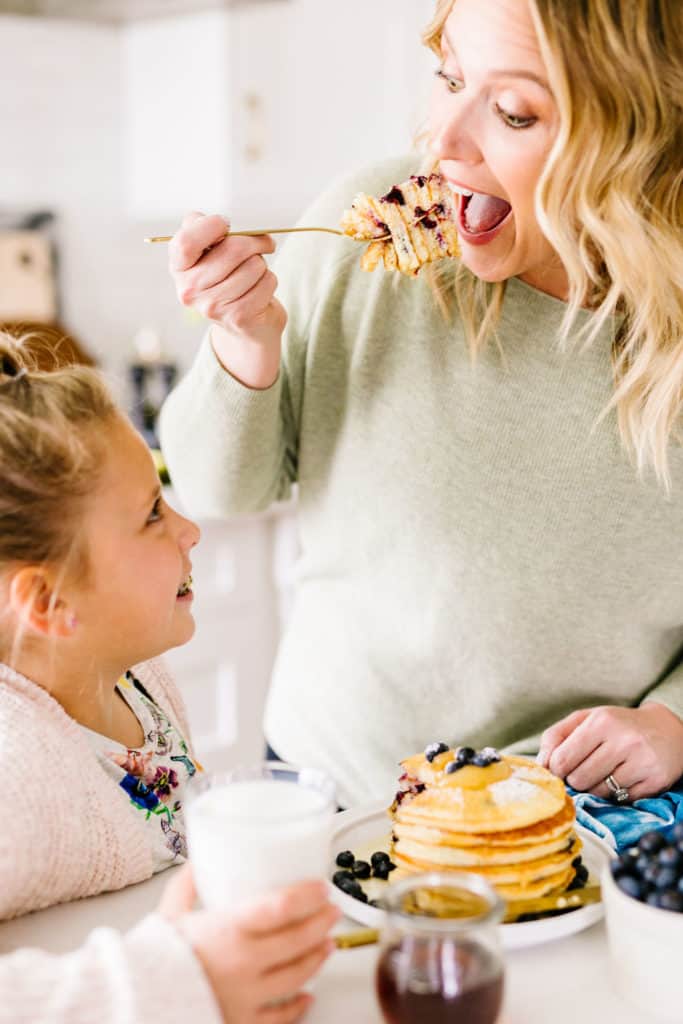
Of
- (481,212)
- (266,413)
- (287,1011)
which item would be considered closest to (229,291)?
(266,413)

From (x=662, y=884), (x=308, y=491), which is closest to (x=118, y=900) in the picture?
(x=662, y=884)

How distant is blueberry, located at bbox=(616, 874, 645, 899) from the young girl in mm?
222

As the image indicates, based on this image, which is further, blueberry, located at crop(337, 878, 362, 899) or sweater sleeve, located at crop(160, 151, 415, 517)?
sweater sleeve, located at crop(160, 151, 415, 517)

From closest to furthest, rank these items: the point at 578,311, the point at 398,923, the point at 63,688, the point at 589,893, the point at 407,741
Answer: the point at 398,923
the point at 589,893
the point at 63,688
the point at 578,311
the point at 407,741

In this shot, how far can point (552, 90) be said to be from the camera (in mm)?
1267

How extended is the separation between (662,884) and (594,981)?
0.11 metres

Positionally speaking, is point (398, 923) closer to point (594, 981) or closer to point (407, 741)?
point (594, 981)

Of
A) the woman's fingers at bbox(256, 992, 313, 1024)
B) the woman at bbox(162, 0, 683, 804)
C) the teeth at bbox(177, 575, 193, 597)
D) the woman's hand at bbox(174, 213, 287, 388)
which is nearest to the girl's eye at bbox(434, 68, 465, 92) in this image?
the woman at bbox(162, 0, 683, 804)

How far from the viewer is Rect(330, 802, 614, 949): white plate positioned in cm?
100

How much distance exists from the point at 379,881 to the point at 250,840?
241 millimetres

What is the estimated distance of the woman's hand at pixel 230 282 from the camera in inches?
52.0

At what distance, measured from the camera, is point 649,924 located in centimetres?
92

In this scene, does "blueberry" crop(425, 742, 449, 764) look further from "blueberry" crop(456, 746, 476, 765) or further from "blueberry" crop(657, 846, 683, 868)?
"blueberry" crop(657, 846, 683, 868)

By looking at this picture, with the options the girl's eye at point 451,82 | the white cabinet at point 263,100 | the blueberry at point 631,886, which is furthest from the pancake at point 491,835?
the white cabinet at point 263,100
